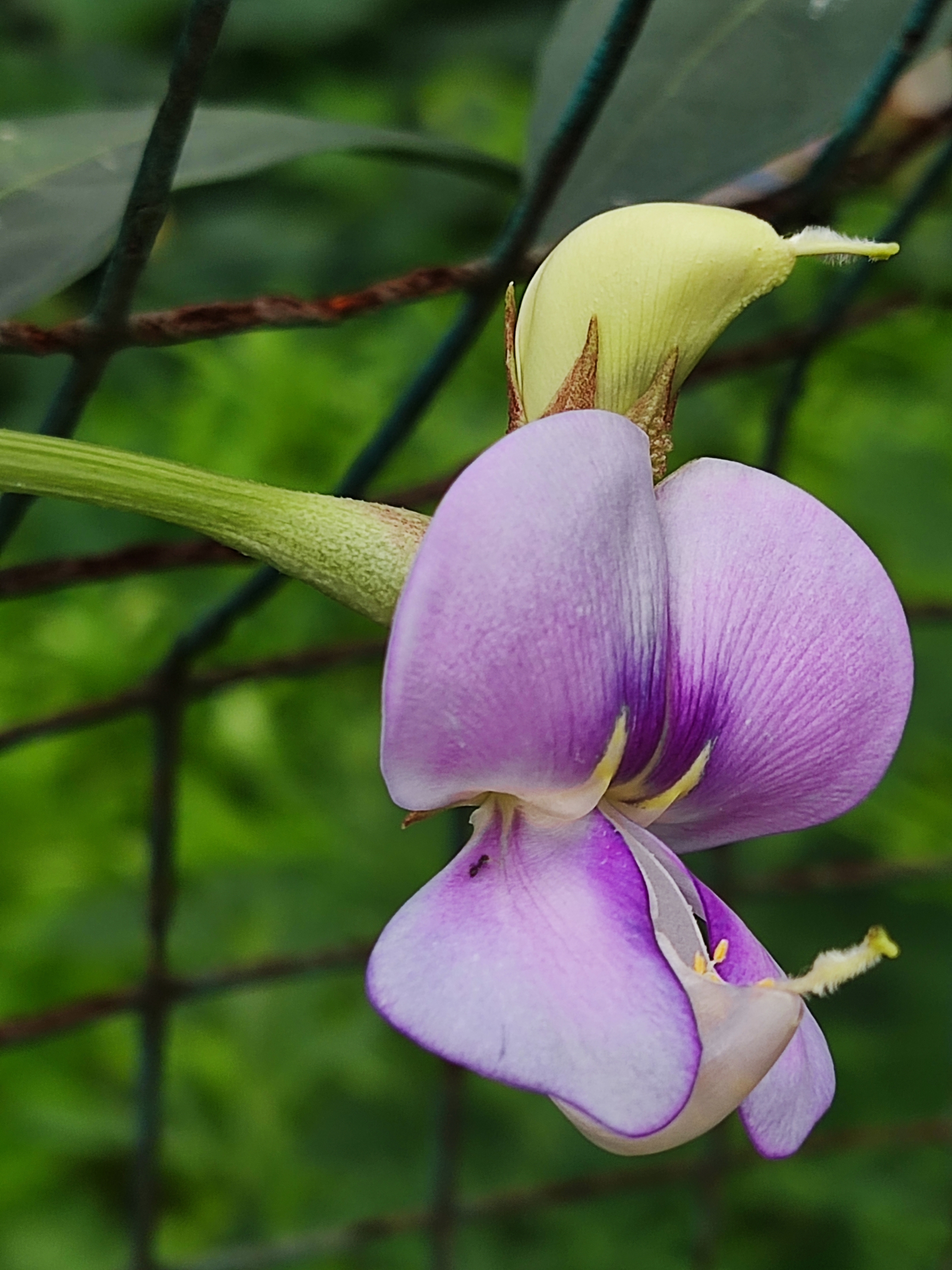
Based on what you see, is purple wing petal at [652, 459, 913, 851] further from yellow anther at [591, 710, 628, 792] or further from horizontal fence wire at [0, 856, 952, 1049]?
horizontal fence wire at [0, 856, 952, 1049]

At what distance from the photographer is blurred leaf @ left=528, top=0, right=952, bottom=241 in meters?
0.40

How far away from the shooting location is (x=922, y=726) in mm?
849

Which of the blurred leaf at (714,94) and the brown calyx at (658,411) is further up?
the blurred leaf at (714,94)

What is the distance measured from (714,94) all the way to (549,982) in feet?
0.85

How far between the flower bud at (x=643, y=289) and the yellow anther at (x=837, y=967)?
0.11 metres

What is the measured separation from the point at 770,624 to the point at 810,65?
0.69 ft

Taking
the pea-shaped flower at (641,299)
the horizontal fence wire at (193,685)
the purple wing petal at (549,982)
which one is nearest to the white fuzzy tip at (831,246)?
the pea-shaped flower at (641,299)

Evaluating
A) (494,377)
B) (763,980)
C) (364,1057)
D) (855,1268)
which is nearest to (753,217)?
(763,980)

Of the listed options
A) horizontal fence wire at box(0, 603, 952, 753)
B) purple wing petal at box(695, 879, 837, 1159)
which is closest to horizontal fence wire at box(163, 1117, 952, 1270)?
horizontal fence wire at box(0, 603, 952, 753)

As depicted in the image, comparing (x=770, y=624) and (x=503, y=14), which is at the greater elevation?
(x=503, y=14)

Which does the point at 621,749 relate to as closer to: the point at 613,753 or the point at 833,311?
the point at 613,753

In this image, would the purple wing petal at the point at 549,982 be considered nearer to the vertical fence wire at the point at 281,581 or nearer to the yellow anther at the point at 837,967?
the yellow anther at the point at 837,967

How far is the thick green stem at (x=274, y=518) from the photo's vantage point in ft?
0.84

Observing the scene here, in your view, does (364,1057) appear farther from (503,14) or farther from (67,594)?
(503,14)
